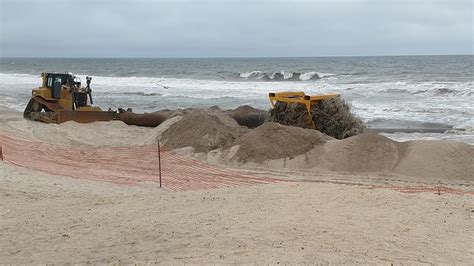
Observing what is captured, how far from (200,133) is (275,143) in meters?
2.47

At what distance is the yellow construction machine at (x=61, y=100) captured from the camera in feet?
62.0

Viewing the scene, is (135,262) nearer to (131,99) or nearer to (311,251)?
(311,251)

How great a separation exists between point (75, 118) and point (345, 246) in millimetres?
14964

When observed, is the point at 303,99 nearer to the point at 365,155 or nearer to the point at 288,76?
the point at 365,155

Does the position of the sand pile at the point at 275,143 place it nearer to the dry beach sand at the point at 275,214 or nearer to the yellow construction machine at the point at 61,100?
the dry beach sand at the point at 275,214

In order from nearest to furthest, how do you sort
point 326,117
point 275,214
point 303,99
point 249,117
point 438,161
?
1. point 275,214
2. point 438,161
3. point 303,99
4. point 326,117
5. point 249,117

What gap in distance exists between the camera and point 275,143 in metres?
13.3

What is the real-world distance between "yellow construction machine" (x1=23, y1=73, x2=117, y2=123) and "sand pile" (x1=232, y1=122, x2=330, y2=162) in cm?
705

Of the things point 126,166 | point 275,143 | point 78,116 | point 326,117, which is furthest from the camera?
point 78,116

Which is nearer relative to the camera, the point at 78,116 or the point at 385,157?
the point at 385,157

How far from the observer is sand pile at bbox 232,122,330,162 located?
1298cm

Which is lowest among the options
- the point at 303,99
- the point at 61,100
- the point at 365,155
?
the point at 365,155

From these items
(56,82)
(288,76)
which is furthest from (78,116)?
(288,76)

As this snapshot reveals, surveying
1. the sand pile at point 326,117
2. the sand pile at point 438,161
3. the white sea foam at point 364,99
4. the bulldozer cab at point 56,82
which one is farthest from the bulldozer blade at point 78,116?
the sand pile at point 438,161
